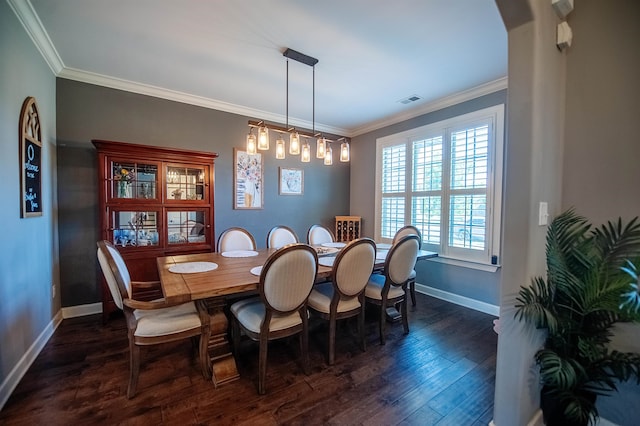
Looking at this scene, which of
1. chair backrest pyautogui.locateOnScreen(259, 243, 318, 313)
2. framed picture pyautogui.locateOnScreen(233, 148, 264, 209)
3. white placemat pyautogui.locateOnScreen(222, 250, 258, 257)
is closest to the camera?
chair backrest pyautogui.locateOnScreen(259, 243, 318, 313)

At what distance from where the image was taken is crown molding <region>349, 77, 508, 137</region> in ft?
9.72

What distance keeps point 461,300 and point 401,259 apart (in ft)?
5.25

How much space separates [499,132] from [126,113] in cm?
428

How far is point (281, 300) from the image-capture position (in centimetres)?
180

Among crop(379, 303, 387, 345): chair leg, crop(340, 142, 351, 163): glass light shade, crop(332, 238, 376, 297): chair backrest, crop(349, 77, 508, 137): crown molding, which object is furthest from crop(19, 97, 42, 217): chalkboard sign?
crop(349, 77, 508, 137): crown molding

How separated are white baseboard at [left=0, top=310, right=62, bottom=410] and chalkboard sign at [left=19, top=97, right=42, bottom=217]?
41.7 inches

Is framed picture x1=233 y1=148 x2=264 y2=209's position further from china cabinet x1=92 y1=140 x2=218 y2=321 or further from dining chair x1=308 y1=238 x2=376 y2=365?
dining chair x1=308 y1=238 x2=376 y2=365

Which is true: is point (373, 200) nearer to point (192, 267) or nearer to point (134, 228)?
point (192, 267)

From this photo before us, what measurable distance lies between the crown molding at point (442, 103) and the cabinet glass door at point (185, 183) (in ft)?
9.26

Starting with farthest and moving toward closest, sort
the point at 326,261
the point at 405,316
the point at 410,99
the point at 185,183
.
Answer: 1. the point at 410,99
2. the point at 185,183
3. the point at 405,316
4. the point at 326,261

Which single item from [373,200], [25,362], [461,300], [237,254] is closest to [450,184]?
[373,200]

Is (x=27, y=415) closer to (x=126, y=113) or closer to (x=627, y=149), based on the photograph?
(x=126, y=113)

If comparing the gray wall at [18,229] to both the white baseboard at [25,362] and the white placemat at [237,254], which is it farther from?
the white placemat at [237,254]

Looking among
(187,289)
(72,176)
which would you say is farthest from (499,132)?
(72,176)
